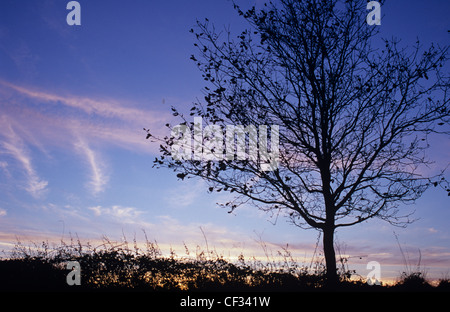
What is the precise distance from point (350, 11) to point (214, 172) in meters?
7.18

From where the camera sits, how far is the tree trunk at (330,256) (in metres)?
10.3

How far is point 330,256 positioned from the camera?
35.3 feet

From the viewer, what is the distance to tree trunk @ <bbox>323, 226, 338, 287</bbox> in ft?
33.8

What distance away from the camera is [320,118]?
11836mm

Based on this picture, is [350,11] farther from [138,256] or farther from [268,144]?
[138,256]

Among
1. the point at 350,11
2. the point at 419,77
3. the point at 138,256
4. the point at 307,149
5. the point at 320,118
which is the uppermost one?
the point at 350,11
